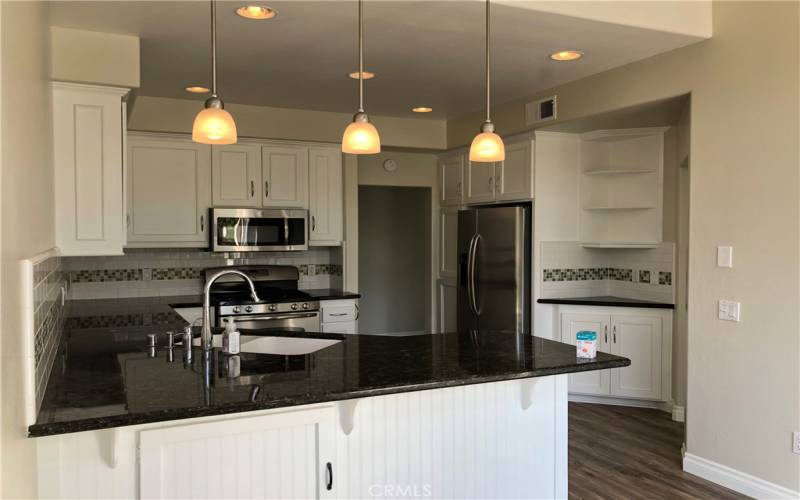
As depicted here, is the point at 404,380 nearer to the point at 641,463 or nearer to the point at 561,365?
the point at 561,365

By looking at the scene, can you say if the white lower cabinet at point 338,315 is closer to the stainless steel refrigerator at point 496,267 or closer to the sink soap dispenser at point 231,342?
the stainless steel refrigerator at point 496,267

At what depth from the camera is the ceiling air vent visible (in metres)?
4.80

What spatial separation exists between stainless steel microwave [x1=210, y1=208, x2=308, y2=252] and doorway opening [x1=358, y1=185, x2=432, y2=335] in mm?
2472

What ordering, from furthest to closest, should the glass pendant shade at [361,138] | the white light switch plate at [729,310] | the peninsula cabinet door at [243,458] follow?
the white light switch plate at [729,310], the glass pendant shade at [361,138], the peninsula cabinet door at [243,458]

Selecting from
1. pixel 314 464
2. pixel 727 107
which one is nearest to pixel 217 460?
pixel 314 464

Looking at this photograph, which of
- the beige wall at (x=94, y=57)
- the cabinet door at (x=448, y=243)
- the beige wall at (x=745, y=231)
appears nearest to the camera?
the beige wall at (x=745, y=231)

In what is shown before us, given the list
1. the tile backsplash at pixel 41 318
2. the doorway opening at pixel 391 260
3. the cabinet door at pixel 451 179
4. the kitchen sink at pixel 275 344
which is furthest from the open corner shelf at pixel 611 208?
the tile backsplash at pixel 41 318

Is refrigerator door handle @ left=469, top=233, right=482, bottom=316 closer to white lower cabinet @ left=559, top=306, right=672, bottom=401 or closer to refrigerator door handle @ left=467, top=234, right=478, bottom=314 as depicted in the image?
refrigerator door handle @ left=467, top=234, right=478, bottom=314

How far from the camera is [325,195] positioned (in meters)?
5.77

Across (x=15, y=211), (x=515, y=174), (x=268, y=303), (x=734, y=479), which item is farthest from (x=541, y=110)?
(x=15, y=211)

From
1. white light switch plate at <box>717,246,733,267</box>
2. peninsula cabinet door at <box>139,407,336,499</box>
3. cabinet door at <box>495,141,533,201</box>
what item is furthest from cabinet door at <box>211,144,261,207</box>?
white light switch plate at <box>717,246,733,267</box>

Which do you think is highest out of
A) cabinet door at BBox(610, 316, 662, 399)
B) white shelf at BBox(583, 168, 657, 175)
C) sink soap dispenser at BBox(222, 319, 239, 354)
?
white shelf at BBox(583, 168, 657, 175)

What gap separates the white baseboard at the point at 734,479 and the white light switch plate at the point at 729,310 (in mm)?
829

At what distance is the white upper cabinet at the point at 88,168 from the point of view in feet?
11.1
